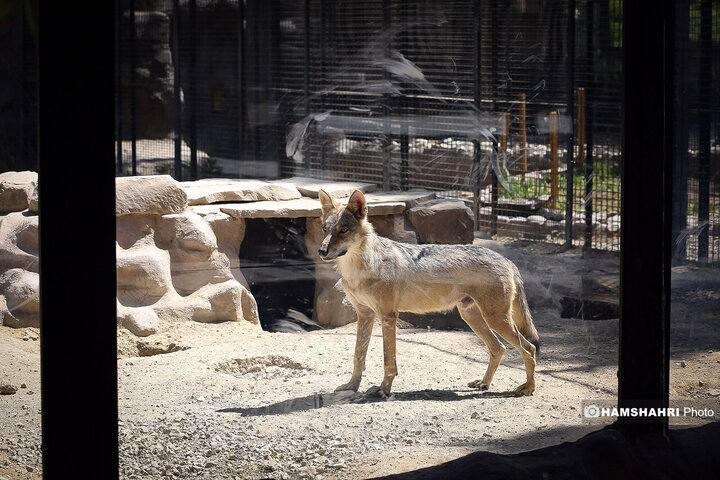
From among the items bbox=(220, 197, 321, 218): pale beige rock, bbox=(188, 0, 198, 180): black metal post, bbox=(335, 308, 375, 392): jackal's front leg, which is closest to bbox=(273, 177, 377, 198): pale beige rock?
bbox=(220, 197, 321, 218): pale beige rock

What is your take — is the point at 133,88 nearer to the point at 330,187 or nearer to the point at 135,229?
the point at 330,187

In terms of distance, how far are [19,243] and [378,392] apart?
2.86m

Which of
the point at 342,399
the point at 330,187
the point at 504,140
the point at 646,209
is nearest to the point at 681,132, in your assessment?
the point at 504,140

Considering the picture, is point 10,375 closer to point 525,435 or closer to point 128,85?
point 525,435

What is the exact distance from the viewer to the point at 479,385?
5.11 m

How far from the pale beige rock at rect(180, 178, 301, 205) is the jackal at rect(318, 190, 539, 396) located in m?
2.06

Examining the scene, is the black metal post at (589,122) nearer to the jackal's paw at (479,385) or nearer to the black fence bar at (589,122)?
the black fence bar at (589,122)

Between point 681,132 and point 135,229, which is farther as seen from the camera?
point 681,132

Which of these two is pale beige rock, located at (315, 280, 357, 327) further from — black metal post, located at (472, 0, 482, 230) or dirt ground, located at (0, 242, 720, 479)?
black metal post, located at (472, 0, 482, 230)

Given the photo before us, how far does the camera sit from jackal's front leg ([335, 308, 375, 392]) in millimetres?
4969

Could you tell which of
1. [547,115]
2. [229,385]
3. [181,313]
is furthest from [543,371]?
[547,115]

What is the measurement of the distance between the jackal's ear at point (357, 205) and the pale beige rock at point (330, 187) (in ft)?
6.59

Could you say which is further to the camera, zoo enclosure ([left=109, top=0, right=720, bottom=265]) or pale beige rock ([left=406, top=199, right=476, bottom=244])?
zoo enclosure ([left=109, top=0, right=720, bottom=265])

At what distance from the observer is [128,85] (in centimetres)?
1162
